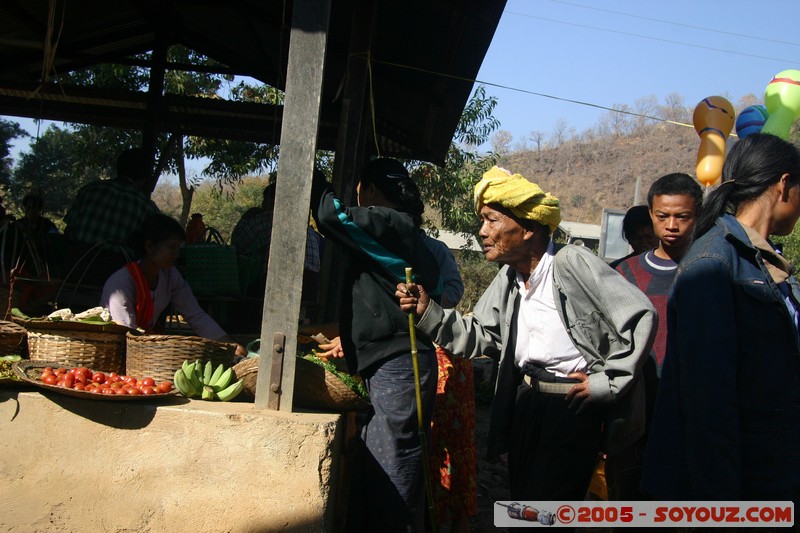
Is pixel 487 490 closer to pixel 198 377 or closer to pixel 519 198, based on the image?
pixel 198 377

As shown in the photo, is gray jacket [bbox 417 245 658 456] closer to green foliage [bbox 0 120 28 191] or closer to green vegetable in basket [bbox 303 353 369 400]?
green vegetable in basket [bbox 303 353 369 400]

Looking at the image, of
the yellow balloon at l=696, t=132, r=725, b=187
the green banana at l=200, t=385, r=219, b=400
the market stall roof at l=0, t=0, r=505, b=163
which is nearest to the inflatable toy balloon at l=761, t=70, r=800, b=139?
the yellow balloon at l=696, t=132, r=725, b=187

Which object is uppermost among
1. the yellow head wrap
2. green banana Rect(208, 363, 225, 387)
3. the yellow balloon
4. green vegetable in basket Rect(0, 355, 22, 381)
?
the yellow balloon

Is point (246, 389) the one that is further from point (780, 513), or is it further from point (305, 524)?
point (780, 513)

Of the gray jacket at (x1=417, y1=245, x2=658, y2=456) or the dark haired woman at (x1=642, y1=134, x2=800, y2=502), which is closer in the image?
the dark haired woman at (x1=642, y1=134, x2=800, y2=502)

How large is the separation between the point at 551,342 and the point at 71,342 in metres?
2.43

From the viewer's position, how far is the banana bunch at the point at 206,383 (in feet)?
11.4

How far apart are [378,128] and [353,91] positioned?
3.27 metres

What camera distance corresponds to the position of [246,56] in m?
8.92

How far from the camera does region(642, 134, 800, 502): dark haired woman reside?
83.8 inches

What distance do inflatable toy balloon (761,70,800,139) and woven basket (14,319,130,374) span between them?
486 cm

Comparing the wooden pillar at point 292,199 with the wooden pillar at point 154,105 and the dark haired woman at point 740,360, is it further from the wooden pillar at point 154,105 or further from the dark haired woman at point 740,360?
the wooden pillar at point 154,105

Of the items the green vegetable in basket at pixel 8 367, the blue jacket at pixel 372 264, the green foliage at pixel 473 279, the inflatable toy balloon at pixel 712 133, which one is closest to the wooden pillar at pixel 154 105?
the green vegetable in basket at pixel 8 367

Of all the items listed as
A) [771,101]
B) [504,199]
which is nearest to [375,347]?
[504,199]
